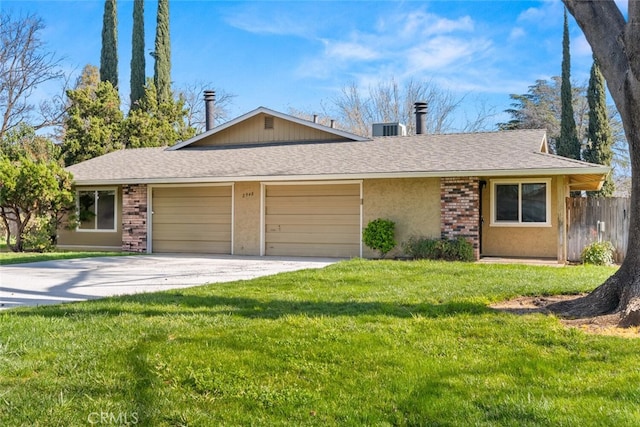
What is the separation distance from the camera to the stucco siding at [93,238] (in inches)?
619

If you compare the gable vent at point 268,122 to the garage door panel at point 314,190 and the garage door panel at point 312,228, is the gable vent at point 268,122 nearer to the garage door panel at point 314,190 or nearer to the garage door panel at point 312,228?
the garage door panel at point 314,190

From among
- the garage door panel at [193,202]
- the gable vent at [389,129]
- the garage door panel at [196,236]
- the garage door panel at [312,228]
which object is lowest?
the garage door panel at [196,236]

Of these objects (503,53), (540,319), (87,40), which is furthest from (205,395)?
(87,40)

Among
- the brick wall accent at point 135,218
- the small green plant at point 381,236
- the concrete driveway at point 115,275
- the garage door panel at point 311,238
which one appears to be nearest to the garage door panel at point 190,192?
the brick wall accent at point 135,218

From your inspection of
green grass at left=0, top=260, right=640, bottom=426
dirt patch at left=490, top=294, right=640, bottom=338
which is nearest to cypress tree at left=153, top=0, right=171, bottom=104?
green grass at left=0, top=260, right=640, bottom=426

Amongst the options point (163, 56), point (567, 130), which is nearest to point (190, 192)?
point (163, 56)

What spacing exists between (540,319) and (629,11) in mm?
3201

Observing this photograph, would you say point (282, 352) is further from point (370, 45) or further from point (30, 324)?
point (370, 45)

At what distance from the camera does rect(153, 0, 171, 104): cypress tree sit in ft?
87.2

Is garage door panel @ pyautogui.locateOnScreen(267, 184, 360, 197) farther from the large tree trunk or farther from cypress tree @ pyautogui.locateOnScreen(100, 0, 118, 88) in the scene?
cypress tree @ pyautogui.locateOnScreen(100, 0, 118, 88)

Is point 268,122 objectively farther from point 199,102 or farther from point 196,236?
point 199,102

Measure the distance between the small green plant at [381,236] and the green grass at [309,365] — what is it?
20.7 feet

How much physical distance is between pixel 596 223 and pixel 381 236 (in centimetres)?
553

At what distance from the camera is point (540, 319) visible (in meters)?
5.05
